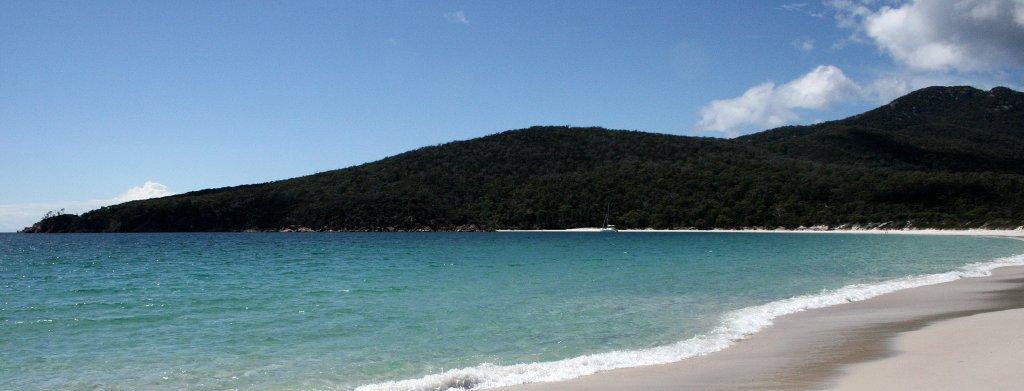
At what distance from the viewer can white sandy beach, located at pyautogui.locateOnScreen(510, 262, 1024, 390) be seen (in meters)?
8.21

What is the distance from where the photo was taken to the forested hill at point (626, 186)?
3927 inches

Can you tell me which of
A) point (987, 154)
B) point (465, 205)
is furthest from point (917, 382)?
point (987, 154)

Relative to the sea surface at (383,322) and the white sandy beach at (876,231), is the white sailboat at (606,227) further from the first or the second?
the sea surface at (383,322)

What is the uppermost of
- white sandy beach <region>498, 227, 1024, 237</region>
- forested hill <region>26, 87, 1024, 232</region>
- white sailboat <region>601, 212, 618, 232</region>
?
forested hill <region>26, 87, 1024, 232</region>

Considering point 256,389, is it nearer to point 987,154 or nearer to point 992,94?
point 987,154

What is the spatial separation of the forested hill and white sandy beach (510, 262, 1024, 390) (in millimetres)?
86900

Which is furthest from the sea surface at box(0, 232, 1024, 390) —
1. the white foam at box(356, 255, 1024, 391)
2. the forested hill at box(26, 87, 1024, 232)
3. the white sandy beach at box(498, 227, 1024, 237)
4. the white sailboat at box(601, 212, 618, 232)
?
the white sailboat at box(601, 212, 618, 232)

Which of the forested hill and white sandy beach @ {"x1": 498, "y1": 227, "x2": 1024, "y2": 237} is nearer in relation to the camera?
white sandy beach @ {"x1": 498, "y1": 227, "x2": 1024, "y2": 237}

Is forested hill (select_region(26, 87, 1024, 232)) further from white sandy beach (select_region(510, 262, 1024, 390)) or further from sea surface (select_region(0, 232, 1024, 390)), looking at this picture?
white sandy beach (select_region(510, 262, 1024, 390))

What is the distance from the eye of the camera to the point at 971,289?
19.9 meters

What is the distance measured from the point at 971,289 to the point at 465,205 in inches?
3921

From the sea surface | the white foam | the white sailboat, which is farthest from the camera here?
the white sailboat

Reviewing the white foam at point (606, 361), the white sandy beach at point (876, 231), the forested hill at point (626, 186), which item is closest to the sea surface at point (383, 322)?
the white foam at point (606, 361)

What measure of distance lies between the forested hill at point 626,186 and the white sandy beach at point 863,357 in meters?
86.9
